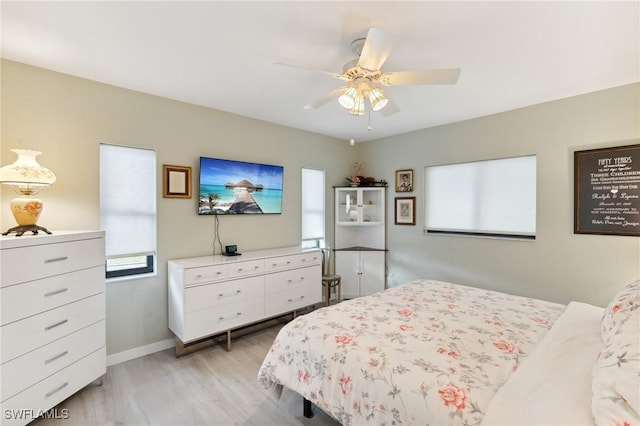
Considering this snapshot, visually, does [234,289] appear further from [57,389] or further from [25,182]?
[25,182]

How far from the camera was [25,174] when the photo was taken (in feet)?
6.58

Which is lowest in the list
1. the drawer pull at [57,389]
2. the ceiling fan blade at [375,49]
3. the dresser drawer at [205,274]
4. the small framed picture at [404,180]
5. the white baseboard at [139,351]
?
the white baseboard at [139,351]

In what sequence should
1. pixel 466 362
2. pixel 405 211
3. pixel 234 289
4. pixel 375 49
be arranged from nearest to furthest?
pixel 466 362
pixel 375 49
pixel 234 289
pixel 405 211

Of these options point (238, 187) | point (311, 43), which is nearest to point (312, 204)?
point (238, 187)

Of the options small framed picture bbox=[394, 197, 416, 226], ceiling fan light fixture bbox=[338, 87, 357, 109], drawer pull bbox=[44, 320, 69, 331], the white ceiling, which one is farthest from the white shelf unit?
drawer pull bbox=[44, 320, 69, 331]

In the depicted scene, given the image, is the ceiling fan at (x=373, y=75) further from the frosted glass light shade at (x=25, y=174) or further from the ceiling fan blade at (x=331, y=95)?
the frosted glass light shade at (x=25, y=174)

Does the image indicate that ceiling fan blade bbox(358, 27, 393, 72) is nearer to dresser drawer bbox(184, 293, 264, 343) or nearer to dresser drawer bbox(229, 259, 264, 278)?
dresser drawer bbox(229, 259, 264, 278)

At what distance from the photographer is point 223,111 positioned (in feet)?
11.1

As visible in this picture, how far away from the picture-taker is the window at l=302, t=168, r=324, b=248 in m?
4.31

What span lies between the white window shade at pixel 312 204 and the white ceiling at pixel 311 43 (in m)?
1.57

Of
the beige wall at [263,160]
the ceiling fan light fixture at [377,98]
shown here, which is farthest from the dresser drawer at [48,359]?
the ceiling fan light fixture at [377,98]

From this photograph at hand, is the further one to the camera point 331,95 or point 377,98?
point 331,95

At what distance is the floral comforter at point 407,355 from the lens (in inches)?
49.1

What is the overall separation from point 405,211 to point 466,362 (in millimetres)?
3000
